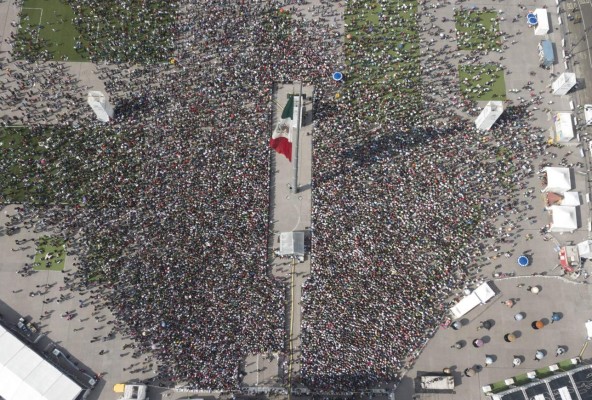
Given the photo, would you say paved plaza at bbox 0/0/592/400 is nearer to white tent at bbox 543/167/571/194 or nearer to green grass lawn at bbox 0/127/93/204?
white tent at bbox 543/167/571/194

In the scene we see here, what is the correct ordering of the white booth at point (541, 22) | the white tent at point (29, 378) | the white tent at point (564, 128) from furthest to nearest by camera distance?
1. the white booth at point (541, 22)
2. the white tent at point (564, 128)
3. the white tent at point (29, 378)

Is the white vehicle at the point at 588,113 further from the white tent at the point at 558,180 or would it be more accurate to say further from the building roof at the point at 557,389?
the building roof at the point at 557,389

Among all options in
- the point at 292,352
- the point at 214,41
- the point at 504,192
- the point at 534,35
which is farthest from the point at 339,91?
the point at 292,352

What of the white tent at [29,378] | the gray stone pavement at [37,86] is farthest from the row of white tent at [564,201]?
the gray stone pavement at [37,86]

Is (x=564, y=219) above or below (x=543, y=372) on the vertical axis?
above

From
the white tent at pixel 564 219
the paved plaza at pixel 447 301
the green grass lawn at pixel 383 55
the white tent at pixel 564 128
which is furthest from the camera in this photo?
the green grass lawn at pixel 383 55

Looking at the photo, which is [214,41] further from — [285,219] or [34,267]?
[34,267]

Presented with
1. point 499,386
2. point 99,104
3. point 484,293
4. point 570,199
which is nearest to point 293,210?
point 484,293

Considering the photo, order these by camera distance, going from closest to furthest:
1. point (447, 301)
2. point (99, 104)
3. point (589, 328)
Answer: point (589, 328) → point (447, 301) → point (99, 104)

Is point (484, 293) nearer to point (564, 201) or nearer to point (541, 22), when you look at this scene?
point (564, 201)
